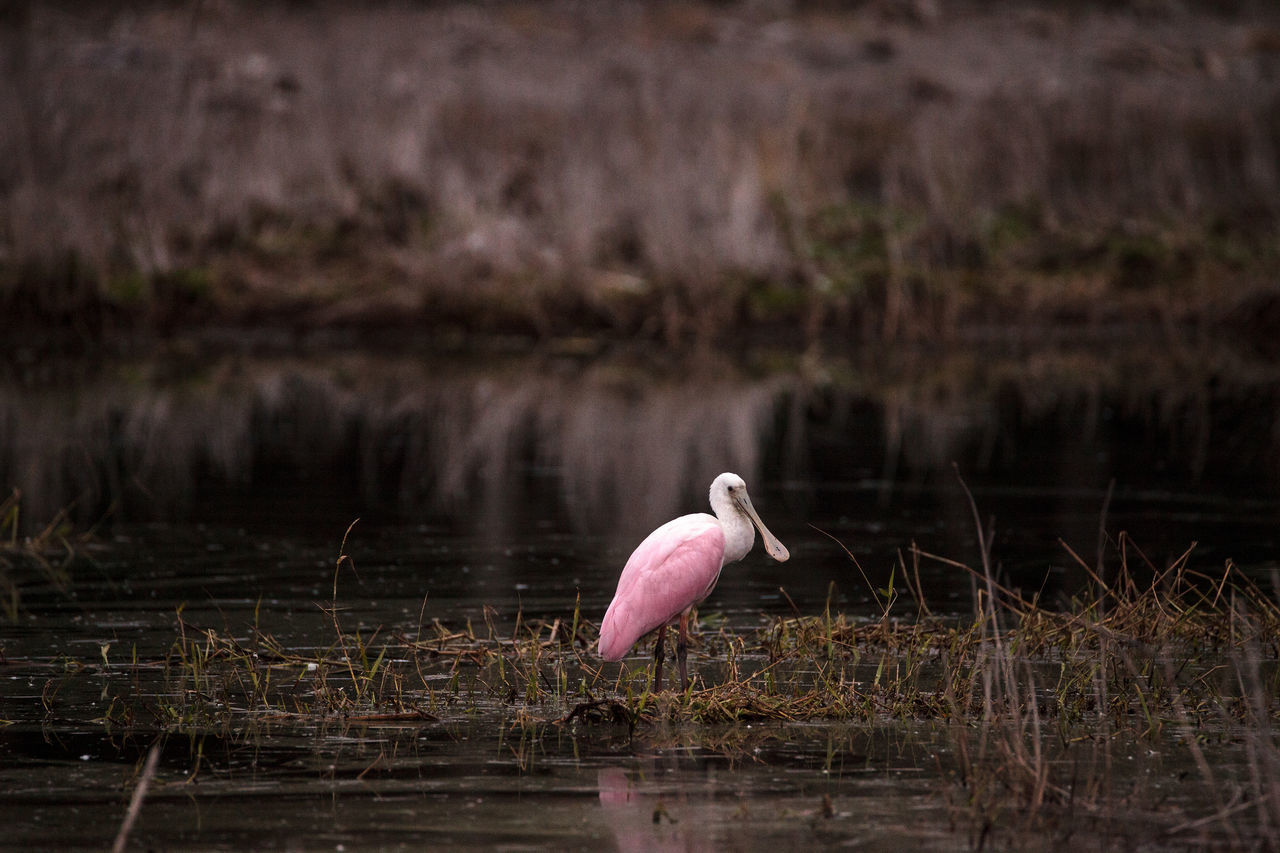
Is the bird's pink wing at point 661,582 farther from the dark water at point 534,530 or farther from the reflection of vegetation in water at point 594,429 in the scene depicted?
the reflection of vegetation in water at point 594,429

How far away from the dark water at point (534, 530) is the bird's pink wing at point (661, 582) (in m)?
0.53

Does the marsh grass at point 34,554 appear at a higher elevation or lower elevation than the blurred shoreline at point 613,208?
higher

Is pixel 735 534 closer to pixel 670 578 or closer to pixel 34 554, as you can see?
pixel 670 578

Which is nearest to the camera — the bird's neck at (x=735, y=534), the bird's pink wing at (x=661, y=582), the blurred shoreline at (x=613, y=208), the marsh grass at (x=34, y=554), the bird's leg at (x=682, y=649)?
the bird's pink wing at (x=661, y=582)

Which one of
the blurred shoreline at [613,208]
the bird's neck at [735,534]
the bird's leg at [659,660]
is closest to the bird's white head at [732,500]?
the bird's neck at [735,534]

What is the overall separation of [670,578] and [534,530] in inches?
204

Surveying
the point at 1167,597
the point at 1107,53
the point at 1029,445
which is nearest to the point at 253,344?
the point at 1029,445

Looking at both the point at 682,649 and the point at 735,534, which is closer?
the point at 682,649

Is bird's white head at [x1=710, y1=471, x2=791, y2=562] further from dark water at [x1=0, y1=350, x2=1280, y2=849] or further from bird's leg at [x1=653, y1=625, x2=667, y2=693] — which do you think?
bird's leg at [x1=653, y1=625, x2=667, y2=693]

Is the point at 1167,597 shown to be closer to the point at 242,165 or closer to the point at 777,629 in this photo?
the point at 777,629

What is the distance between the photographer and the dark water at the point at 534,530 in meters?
6.40

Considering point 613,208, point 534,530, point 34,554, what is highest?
point 34,554

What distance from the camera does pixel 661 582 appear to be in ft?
→ 26.4

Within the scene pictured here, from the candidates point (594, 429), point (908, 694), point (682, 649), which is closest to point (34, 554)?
point (682, 649)
